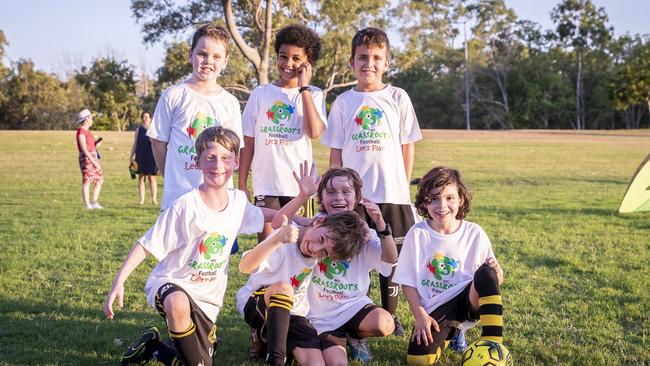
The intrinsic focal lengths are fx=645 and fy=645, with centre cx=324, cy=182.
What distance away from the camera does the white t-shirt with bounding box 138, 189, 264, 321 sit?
11.3ft

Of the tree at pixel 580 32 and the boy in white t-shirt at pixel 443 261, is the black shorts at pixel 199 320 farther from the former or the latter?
the tree at pixel 580 32

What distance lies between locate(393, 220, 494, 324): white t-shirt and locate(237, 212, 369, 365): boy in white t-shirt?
320mm

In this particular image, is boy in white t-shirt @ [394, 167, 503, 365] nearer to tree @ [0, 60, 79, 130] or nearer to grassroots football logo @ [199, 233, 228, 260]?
grassroots football logo @ [199, 233, 228, 260]

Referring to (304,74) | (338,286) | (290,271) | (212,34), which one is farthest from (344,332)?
(212,34)

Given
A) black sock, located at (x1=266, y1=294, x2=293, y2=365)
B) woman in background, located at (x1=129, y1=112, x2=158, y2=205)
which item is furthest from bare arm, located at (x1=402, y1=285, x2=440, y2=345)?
woman in background, located at (x1=129, y1=112, x2=158, y2=205)

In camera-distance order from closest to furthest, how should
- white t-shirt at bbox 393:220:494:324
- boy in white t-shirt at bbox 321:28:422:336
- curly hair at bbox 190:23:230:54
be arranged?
white t-shirt at bbox 393:220:494:324, curly hair at bbox 190:23:230:54, boy in white t-shirt at bbox 321:28:422:336

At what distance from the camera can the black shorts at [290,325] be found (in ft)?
11.8

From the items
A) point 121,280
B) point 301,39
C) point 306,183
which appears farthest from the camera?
point 301,39

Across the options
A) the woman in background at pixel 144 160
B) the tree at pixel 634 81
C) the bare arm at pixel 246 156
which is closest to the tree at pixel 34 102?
the woman in background at pixel 144 160

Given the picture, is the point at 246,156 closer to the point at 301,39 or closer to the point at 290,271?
the point at 301,39

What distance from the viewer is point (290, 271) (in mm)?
3701

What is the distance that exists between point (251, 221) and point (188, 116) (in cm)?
79

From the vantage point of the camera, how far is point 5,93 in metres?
41.0

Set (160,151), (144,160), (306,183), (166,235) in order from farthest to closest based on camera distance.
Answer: (144,160) < (160,151) < (306,183) < (166,235)
